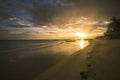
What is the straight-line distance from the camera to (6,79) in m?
12.4

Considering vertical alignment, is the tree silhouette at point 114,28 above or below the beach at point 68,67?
above

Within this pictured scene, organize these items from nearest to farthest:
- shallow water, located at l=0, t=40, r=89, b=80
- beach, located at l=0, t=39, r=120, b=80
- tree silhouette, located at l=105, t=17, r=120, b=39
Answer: beach, located at l=0, t=39, r=120, b=80
shallow water, located at l=0, t=40, r=89, b=80
tree silhouette, located at l=105, t=17, r=120, b=39

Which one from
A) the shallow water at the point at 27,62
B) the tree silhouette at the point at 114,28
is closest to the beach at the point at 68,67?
the shallow water at the point at 27,62

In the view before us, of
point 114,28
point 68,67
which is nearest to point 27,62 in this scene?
point 68,67

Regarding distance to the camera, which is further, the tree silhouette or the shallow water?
the tree silhouette

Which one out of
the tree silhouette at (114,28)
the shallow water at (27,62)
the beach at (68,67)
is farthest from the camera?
the tree silhouette at (114,28)

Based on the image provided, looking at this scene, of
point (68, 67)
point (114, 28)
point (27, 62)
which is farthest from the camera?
point (114, 28)

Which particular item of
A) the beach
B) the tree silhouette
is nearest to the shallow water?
the beach

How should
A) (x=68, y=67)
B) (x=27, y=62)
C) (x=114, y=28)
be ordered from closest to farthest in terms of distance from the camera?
(x=68, y=67)
(x=27, y=62)
(x=114, y=28)

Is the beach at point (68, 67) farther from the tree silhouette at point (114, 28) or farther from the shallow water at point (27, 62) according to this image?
the tree silhouette at point (114, 28)

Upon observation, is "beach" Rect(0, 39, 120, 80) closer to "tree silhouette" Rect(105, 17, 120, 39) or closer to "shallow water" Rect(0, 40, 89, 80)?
"shallow water" Rect(0, 40, 89, 80)

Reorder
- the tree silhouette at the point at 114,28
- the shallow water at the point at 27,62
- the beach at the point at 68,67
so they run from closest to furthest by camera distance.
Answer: the beach at the point at 68,67
the shallow water at the point at 27,62
the tree silhouette at the point at 114,28

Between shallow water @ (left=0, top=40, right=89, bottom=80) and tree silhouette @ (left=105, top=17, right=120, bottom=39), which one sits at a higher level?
tree silhouette @ (left=105, top=17, right=120, bottom=39)

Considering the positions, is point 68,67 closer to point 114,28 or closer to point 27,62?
point 27,62
